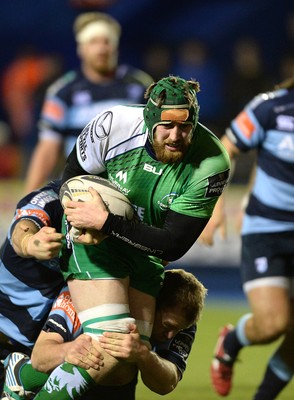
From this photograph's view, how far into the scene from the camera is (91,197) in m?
4.50

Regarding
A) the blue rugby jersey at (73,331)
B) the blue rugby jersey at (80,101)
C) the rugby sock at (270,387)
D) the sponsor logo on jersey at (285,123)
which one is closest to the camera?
the blue rugby jersey at (73,331)

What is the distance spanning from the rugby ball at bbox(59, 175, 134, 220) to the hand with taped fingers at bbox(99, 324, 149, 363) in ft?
1.61

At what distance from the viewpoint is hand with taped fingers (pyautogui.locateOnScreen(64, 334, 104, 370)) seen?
4484 mm

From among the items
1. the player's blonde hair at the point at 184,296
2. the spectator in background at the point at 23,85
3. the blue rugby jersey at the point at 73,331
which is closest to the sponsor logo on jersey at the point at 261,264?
the blue rugby jersey at the point at 73,331

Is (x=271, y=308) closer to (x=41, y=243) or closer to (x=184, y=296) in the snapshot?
(x=184, y=296)

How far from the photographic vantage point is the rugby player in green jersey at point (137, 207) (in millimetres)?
4516

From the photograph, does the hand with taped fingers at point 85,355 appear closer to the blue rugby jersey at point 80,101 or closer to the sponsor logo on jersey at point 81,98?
the blue rugby jersey at point 80,101

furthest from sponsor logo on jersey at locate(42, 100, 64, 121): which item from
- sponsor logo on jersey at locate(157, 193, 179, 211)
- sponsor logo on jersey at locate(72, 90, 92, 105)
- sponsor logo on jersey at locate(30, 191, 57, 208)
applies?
sponsor logo on jersey at locate(157, 193, 179, 211)

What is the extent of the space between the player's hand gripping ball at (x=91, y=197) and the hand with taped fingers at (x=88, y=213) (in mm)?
36

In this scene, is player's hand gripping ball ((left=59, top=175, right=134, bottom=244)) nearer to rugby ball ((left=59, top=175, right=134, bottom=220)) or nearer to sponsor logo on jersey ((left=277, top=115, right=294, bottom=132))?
rugby ball ((left=59, top=175, right=134, bottom=220))

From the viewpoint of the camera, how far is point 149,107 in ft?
15.0

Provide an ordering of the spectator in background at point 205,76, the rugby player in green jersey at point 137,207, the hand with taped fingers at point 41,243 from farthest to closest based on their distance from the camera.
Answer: the spectator in background at point 205,76
the rugby player in green jersey at point 137,207
the hand with taped fingers at point 41,243

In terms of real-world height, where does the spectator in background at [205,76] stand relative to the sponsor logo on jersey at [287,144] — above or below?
below

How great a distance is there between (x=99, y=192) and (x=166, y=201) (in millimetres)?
325
